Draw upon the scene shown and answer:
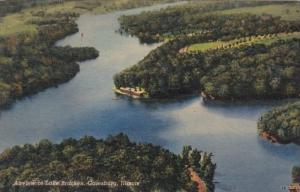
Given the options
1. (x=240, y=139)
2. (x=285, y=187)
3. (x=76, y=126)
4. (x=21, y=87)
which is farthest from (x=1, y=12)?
(x=285, y=187)

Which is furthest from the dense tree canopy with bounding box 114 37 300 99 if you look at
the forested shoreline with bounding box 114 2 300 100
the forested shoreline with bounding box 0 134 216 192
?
the forested shoreline with bounding box 0 134 216 192

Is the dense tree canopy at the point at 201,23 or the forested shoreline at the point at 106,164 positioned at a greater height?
the dense tree canopy at the point at 201,23

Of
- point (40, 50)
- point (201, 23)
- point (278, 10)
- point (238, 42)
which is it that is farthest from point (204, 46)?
point (40, 50)

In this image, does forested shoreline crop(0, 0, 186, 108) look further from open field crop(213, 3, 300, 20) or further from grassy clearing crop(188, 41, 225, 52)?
open field crop(213, 3, 300, 20)

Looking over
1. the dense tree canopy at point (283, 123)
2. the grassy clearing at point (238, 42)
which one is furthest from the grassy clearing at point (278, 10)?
the dense tree canopy at point (283, 123)

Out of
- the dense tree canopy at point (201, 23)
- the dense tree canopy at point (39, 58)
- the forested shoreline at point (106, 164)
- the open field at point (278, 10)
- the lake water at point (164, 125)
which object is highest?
the open field at point (278, 10)

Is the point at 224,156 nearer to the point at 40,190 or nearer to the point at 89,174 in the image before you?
the point at 89,174

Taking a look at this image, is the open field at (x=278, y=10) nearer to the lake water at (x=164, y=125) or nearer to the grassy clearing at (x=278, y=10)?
the grassy clearing at (x=278, y=10)

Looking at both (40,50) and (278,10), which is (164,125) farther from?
(278,10)
